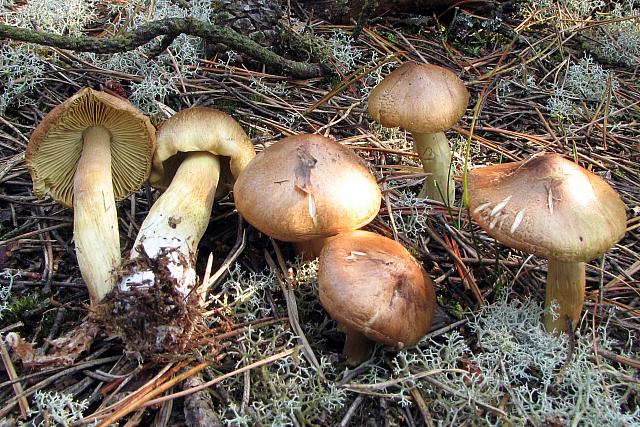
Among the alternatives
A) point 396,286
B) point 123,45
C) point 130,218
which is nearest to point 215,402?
point 396,286

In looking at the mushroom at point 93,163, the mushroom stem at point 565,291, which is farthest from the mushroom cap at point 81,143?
the mushroom stem at point 565,291

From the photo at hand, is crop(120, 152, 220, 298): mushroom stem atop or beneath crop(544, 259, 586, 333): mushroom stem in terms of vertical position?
atop

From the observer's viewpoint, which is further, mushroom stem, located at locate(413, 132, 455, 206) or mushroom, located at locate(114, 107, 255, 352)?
mushroom stem, located at locate(413, 132, 455, 206)

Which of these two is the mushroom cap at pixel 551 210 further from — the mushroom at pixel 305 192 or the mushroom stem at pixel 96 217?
the mushroom stem at pixel 96 217

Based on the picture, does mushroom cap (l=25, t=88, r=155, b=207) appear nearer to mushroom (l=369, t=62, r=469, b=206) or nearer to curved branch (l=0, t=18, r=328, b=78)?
curved branch (l=0, t=18, r=328, b=78)

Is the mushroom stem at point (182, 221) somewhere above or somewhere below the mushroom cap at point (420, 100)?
below

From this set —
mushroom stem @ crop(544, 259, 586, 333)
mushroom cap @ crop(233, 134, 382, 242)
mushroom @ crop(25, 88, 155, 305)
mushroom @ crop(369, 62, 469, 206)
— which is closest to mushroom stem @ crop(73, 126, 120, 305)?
mushroom @ crop(25, 88, 155, 305)

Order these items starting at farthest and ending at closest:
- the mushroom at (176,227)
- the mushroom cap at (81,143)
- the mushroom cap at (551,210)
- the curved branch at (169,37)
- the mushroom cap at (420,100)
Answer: the curved branch at (169,37) → the mushroom cap at (420,100) → the mushroom cap at (81,143) → the mushroom at (176,227) → the mushroom cap at (551,210)

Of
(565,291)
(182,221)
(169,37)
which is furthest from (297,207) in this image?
(169,37)
